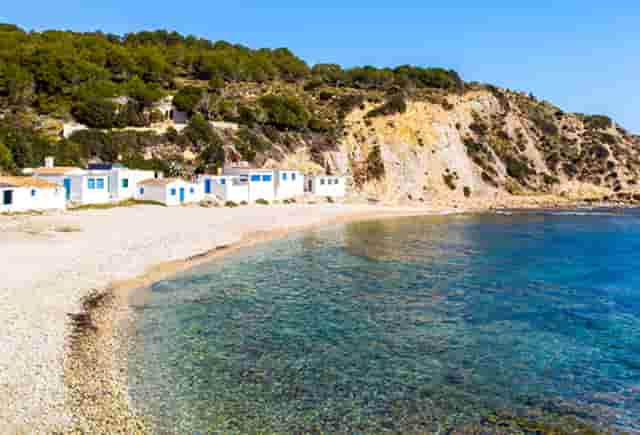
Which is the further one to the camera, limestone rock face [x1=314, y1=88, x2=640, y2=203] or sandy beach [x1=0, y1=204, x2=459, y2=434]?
limestone rock face [x1=314, y1=88, x2=640, y2=203]

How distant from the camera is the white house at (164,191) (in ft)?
146

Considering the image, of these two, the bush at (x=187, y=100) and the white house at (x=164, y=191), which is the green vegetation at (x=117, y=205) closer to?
the white house at (x=164, y=191)

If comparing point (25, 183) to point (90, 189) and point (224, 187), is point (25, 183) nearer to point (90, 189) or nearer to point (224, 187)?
point (90, 189)

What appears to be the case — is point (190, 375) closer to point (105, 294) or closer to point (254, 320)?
point (254, 320)

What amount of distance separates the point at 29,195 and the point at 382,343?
29205mm

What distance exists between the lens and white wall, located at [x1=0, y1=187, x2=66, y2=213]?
112ft

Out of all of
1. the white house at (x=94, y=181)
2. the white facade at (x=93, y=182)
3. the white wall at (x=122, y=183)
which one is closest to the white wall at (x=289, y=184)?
the white house at (x=94, y=181)

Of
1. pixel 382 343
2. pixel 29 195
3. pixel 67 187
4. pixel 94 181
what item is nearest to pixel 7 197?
pixel 29 195

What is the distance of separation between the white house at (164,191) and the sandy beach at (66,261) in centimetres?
244

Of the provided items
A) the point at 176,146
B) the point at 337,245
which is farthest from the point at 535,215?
the point at 176,146

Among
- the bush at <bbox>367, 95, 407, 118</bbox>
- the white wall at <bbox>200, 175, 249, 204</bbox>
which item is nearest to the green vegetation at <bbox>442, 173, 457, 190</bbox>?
the bush at <bbox>367, 95, 407, 118</bbox>

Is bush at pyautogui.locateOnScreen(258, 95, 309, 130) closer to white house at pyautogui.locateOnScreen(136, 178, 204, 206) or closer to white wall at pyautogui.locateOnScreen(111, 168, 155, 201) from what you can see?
white house at pyautogui.locateOnScreen(136, 178, 204, 206)

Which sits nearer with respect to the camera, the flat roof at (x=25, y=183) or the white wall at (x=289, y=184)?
the flat roof at (x=25, y=183)

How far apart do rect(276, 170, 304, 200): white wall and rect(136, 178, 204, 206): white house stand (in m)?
12.2
